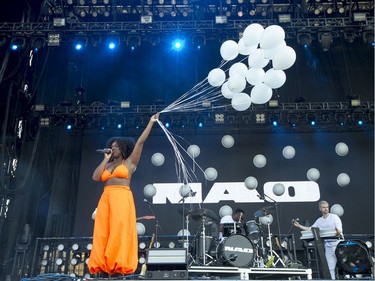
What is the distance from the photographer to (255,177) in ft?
31.3

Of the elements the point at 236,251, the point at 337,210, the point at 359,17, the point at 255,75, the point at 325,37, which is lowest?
the point at 236,251

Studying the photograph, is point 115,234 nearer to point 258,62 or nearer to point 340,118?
point 258,62

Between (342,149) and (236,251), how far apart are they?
4.56 metres

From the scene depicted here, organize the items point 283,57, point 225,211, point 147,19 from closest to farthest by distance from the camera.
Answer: point 283,57 → point 147,19 → point 225,211

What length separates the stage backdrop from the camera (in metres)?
9.15

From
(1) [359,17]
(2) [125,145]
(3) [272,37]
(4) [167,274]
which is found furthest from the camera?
(1) [359,17]

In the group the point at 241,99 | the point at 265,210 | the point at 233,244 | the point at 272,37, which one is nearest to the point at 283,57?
the point at 272,37

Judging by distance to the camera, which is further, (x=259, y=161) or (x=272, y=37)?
(x=259, y=161)

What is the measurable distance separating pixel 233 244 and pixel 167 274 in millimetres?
2477

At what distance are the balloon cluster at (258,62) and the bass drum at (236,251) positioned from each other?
5.79 feet

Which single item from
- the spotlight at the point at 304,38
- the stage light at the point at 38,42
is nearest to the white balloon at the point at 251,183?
the spotlight at the point at 304,38

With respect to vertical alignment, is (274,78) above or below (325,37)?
below

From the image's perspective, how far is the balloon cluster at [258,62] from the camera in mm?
4777

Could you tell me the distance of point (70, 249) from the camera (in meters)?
8.20
